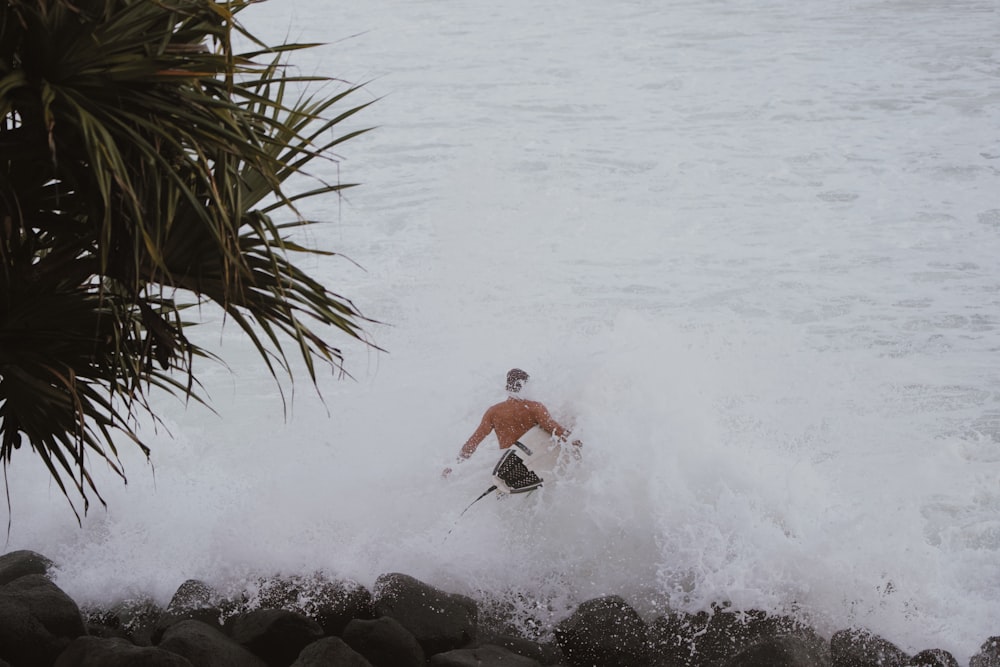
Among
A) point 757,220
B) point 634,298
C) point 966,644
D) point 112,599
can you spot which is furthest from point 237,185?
point 757,220

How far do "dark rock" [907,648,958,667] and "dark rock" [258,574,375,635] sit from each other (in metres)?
3.40

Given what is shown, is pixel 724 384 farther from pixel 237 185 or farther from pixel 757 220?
pixel 237 185

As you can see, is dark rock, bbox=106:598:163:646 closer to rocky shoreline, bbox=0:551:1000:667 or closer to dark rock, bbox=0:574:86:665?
rocky shoreline, bbox=0:551:1000:667

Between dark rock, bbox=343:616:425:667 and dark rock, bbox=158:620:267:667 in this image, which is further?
dark rock, bbox=343:616:425:667

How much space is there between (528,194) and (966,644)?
13134mm

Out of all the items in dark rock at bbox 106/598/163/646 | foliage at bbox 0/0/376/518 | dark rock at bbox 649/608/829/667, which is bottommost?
dark rock at bbox 649/608/829/667

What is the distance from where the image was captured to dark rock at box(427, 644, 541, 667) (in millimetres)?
6566

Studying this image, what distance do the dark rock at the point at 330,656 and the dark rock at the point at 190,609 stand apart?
1.28 meters

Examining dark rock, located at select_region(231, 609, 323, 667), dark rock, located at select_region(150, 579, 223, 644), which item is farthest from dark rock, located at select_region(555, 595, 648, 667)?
dark rock, located at select_region(150, 579, 223, 644)

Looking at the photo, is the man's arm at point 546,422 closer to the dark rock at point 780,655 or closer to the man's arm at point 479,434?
the man's arm at point 479,434

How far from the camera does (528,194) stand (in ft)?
64.2

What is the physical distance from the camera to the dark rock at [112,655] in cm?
593

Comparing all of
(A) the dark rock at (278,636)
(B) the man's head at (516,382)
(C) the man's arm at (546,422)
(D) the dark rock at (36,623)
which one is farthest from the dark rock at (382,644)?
(B) the man's head at (516,382)

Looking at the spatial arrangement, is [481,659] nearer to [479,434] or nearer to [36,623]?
[479,434]
